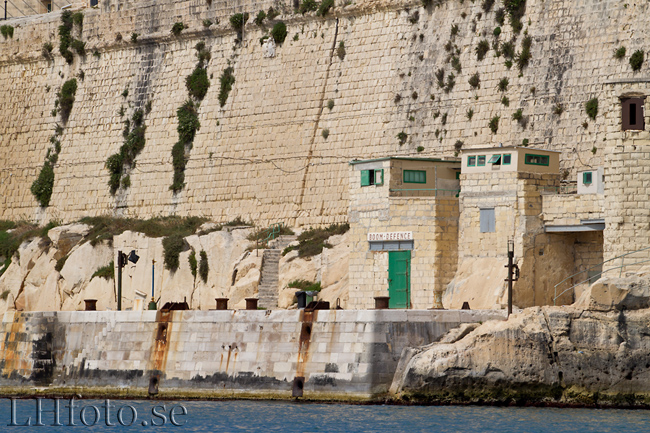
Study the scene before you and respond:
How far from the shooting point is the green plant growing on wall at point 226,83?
5094 cm

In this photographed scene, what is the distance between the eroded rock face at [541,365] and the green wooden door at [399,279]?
5642 millimetres

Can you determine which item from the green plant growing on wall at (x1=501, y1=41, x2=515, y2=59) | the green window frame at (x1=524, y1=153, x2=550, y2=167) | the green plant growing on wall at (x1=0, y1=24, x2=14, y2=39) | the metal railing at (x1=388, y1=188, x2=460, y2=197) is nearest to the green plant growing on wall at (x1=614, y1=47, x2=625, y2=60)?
the green plant growing on wall at (x1=501, y1=41, x2=515, y2=59)

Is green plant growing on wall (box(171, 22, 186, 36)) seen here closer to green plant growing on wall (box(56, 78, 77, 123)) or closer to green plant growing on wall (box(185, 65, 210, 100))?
green plant growing on wall (box(185, 65, 210, 100))

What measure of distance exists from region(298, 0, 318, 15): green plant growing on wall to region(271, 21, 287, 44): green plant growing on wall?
103 cm

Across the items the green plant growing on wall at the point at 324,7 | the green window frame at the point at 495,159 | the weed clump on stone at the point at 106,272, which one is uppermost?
the green plant growing on wall at the point at 324,7

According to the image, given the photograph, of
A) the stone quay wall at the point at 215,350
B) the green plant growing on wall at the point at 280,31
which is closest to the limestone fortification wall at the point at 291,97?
the green plant growing on wall at the point at 280,31

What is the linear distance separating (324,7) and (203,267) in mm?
9900

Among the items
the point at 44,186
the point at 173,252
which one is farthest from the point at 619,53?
the point at 44,186

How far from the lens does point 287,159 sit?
4803 cm

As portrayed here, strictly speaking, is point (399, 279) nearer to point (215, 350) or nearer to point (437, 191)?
point (437, 191)

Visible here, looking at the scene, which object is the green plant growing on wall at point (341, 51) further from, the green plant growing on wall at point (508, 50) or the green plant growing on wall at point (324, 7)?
the green plant growing on wall at point (508, 50)

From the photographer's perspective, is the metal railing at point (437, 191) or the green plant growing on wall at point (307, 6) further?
the green plant growing on wall at point (307, 6)

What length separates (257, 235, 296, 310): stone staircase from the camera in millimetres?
42312

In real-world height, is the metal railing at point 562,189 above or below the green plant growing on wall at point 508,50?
below
